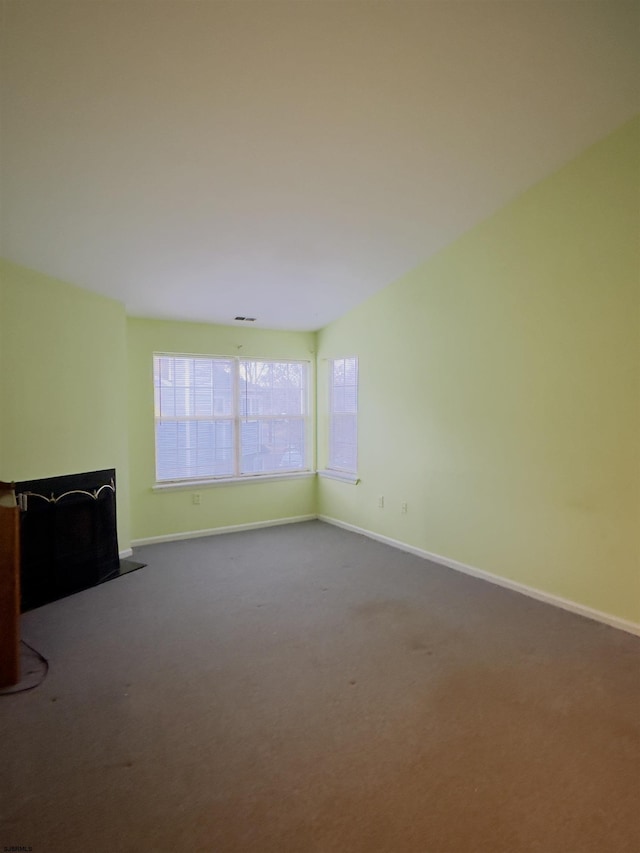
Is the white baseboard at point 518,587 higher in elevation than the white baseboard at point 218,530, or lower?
higher

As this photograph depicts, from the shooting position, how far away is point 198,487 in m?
5.07

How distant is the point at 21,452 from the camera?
3.36 metres

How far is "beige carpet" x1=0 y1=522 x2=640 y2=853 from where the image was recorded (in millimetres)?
1529

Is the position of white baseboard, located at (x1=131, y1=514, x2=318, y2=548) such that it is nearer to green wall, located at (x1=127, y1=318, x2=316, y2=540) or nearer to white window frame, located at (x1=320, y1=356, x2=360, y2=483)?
green wall, located at (x1=127, y1=318, x2=316, y2=540)

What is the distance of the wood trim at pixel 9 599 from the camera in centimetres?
235

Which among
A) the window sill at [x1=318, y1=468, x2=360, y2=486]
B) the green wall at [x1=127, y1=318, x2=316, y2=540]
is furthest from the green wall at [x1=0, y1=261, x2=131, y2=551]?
the window sill at [x1=318, y1=468, x2=360, y2=486]

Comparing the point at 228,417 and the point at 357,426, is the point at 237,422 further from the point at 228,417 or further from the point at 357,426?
the point at 357,426

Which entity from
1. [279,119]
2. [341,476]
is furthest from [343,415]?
[279,119]

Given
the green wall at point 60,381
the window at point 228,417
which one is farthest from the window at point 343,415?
the green wall at point 60,381

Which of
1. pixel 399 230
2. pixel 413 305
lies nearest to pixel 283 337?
pixel 413 305

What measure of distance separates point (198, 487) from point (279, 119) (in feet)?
12.0

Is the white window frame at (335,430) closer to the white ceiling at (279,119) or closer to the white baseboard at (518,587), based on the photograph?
the white baseboard at (518,587)

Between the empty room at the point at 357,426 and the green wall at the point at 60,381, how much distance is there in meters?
0.03

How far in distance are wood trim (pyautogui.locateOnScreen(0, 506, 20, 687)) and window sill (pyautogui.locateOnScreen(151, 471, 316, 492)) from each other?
7.94ft
